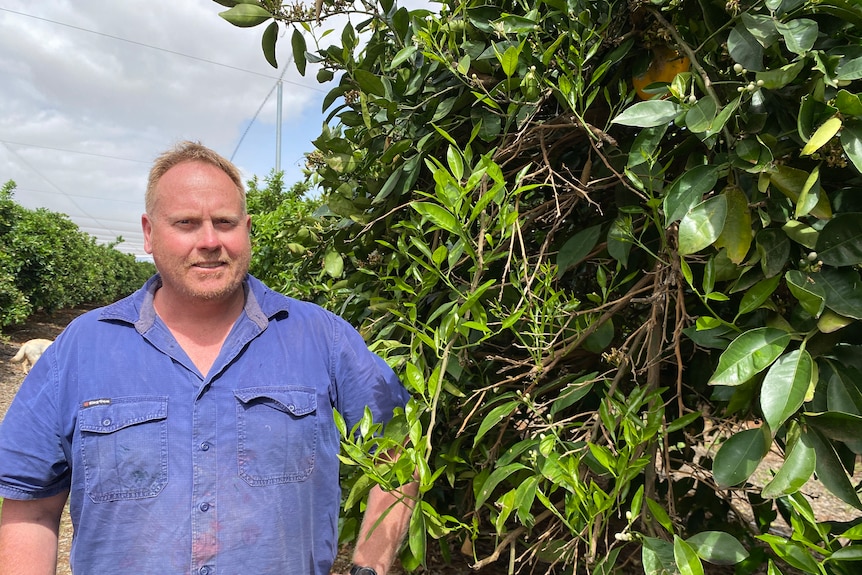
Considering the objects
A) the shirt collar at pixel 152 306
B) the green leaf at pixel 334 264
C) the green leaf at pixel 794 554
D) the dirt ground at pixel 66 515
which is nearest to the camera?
the green leaf at pixel 794 554

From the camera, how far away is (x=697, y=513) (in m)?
1.87

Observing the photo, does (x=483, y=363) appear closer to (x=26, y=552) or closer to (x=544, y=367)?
(x=544, y=367)

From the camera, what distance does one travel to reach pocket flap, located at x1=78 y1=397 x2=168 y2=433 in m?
1.31

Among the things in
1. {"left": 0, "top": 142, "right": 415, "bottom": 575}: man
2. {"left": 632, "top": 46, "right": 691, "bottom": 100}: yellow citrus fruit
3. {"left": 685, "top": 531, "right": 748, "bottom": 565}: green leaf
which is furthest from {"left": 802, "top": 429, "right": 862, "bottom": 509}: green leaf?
{"left": 0, "top": 142, "right": 415, "bottom": 575}: man

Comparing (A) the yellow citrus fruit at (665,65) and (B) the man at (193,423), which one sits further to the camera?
(B) the man at (193,423)

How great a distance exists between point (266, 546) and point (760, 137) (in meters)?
1.18

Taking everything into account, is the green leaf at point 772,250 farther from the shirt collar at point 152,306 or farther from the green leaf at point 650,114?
the shirt collar at point 152,306

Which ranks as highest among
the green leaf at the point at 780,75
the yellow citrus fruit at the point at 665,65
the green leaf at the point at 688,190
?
the yellow citrus fruit at the point at 665,65

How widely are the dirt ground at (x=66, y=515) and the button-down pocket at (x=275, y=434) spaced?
36.4 inches

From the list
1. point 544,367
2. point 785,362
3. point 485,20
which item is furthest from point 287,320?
point 785,362

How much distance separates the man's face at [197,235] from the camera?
144 cm

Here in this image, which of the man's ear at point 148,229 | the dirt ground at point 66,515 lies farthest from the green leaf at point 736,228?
the man's ear at point 148,229

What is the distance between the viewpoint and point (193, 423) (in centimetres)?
133

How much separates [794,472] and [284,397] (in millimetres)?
990
